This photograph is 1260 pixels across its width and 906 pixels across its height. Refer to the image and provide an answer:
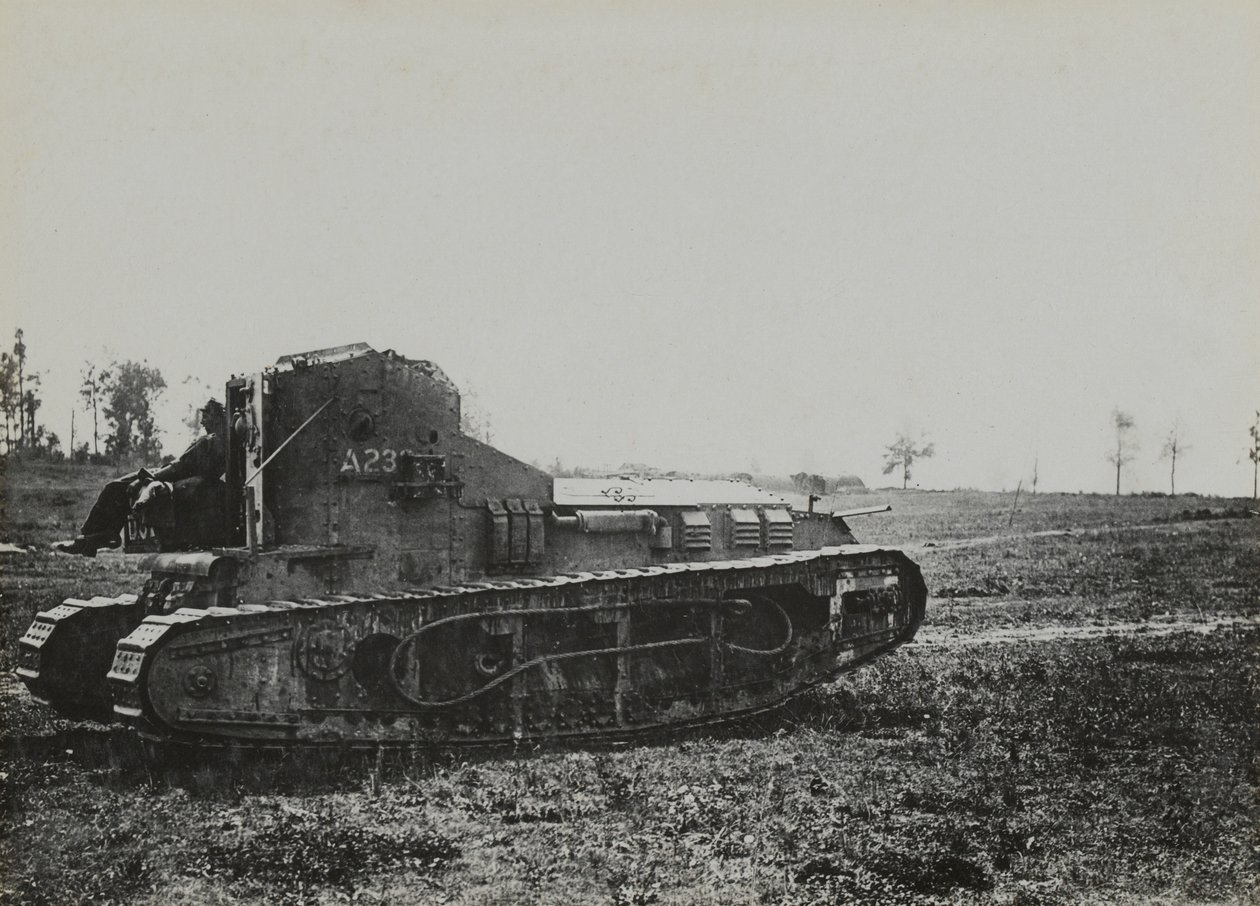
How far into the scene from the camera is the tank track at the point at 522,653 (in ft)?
27.5

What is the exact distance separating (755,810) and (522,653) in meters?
3.07

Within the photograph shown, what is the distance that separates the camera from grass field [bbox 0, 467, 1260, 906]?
21.6 feet

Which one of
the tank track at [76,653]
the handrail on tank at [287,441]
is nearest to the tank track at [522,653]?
the handrail on tank at [287,441]

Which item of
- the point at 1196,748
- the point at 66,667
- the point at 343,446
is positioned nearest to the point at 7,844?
the point at 66,667

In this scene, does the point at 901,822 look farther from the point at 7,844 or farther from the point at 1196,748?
the point at 7,844

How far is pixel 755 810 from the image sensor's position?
314 inches

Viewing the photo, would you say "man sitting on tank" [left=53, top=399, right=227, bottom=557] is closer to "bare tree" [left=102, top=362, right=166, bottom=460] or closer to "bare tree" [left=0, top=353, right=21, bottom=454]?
"bare tree" [left=0, top=353, right=21, bottom=454]

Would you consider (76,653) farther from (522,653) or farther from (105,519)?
(522,653)

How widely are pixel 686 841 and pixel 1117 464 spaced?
67.0 metres

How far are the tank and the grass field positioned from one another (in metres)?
0.49

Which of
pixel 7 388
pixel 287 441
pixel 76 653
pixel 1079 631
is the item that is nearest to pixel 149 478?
pixel 76 653

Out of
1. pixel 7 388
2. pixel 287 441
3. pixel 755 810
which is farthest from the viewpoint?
pixel 7 388

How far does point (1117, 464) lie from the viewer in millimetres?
66875

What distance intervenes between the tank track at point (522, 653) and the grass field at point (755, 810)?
423 mm
